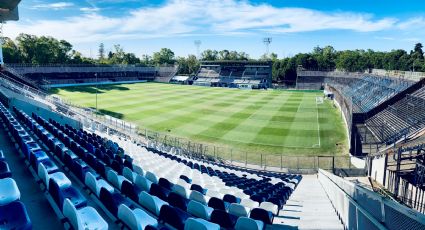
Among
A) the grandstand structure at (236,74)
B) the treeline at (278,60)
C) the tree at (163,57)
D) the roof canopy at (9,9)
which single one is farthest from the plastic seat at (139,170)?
the tree at (163,57)

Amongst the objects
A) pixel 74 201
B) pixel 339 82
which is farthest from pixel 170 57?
pixel 74 201

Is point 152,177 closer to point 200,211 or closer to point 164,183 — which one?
point 164,183

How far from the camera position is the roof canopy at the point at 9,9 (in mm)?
17919

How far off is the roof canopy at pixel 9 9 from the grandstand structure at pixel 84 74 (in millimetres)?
35066

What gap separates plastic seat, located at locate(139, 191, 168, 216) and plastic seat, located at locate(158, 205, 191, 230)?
25 centimetres

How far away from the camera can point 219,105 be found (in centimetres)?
4778

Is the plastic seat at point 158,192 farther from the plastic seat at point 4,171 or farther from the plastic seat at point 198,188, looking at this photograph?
the plastic seat at point 4,171

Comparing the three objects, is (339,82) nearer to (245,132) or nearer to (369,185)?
(245,132)

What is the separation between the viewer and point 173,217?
530cm

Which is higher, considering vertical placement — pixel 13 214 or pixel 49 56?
pixel 49 56

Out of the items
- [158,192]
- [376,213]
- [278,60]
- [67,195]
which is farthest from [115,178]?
[278,60]

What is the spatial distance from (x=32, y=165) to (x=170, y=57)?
13332 cm

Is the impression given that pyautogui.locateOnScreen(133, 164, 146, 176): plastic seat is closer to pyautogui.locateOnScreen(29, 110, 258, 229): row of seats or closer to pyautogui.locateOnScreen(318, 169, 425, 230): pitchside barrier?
pyautogui.locateOnScreen(29, 110, 258, 229): row of seats

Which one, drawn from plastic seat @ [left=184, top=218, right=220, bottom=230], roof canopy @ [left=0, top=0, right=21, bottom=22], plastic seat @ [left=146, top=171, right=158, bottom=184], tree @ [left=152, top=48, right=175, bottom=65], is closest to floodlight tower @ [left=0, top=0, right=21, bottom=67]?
roof canopy @ [left=0, top=0, right=21, bottom=22]
